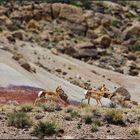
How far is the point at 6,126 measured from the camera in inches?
780

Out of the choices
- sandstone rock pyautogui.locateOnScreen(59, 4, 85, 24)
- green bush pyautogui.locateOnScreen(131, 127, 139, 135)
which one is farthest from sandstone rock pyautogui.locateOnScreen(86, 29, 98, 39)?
green bush pyautogui.locateOnScreen(131, 127, 139, 135)

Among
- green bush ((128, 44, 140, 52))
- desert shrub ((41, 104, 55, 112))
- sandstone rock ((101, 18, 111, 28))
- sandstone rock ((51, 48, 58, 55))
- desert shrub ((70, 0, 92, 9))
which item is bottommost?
green bush ((128, 44, 140, 52))

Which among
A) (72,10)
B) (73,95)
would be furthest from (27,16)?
(73,95)

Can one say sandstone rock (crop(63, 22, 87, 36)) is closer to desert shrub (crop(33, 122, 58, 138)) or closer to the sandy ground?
the sandy ground

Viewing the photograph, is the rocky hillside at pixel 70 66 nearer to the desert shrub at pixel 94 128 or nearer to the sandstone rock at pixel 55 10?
the desert shrub at pixel 94 128

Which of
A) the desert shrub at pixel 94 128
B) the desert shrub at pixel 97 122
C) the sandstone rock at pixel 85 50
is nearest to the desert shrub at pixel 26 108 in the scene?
the desert shrub at pixel 97 122

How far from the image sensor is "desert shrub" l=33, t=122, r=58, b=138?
58.7 ft

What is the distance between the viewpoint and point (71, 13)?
94.5 m

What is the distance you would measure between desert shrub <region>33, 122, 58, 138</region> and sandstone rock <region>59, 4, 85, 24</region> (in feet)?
245

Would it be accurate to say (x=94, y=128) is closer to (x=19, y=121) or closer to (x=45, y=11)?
(x=19, y=121)

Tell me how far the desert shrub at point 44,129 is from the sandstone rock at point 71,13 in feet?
245

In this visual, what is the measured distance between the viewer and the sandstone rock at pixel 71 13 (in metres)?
92.9

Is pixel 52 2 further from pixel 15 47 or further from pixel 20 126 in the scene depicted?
pixel 20 126

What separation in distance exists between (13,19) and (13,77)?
48.1 m
